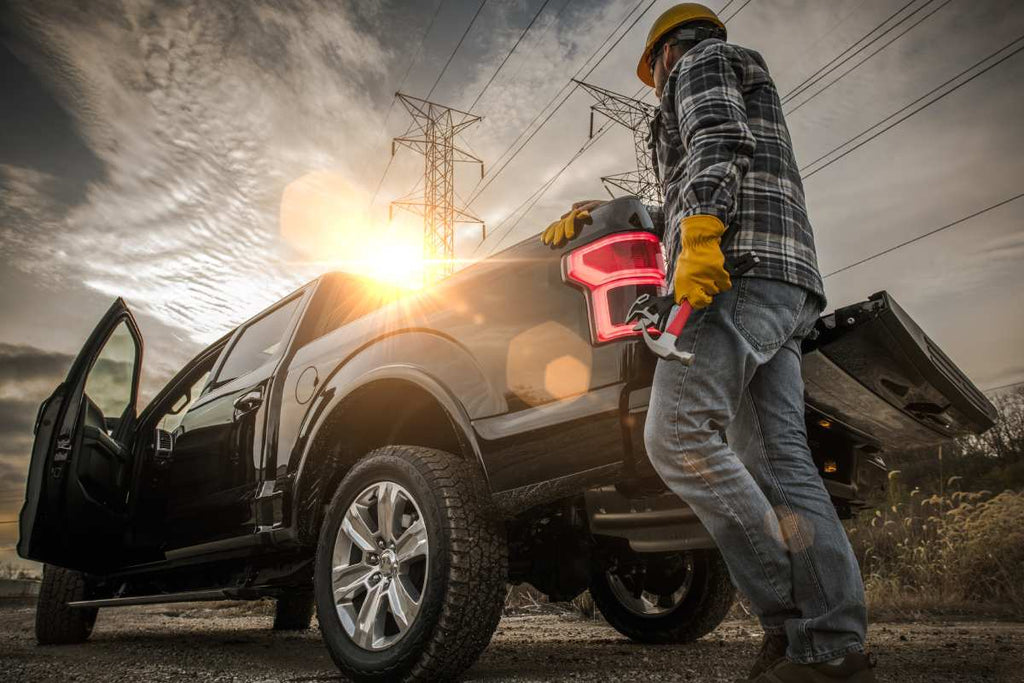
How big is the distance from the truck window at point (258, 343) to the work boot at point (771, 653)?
263 centimetres

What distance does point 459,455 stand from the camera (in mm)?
2773

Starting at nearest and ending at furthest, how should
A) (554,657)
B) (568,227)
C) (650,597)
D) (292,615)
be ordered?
(568,227) < (554,657) < (650,597) < (292,615)

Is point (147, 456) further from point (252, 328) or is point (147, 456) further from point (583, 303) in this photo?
point (583, 303)

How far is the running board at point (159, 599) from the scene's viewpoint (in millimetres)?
3043

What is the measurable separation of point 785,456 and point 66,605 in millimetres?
4366

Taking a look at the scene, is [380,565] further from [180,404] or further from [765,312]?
[180,404]

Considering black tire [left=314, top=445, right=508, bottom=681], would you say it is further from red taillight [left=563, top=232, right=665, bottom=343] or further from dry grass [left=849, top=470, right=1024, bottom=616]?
dry grass [left=849, top=470, right=1024, bottom=616]

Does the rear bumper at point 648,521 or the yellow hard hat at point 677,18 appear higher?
the yellow hard hat at point 677,18

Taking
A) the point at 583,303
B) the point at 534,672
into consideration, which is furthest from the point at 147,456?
Result: the point at 583,303

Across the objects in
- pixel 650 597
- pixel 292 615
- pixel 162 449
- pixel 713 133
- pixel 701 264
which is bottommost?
pixel 292 615

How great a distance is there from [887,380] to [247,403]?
2.78 metres

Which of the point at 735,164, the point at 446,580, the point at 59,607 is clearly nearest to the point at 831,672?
the point at 446,580

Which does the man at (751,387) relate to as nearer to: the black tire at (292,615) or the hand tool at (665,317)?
the hand tool at (665,317)

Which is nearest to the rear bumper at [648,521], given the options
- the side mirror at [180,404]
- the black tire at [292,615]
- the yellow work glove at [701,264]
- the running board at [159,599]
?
the yellow work glove at [701,264]
